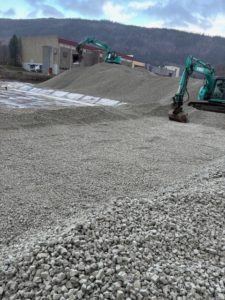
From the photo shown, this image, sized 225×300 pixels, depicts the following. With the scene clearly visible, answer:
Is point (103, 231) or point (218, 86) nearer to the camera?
point (103, 231)

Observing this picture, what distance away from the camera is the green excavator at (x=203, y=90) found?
39.3 feet

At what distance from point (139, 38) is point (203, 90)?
304 feet

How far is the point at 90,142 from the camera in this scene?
25.9ft

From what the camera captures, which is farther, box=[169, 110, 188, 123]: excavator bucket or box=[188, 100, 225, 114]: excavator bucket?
box=[188, 100, 225, 114]: excavator bucket

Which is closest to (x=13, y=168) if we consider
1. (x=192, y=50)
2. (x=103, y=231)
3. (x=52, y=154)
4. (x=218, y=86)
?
(x=52, y=154)

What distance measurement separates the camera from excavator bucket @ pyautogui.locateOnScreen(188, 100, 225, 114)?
12.4 metres

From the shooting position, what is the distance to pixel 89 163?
6156mm

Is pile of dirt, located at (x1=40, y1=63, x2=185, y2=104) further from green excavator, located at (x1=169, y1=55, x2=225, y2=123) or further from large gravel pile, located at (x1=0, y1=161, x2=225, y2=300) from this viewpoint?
large gravel pile, located at (x1=0, y1=161, x2=225, y2=300)

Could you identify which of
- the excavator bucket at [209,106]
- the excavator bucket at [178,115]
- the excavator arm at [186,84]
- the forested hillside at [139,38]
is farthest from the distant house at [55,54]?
the forested hillside at [139,38]

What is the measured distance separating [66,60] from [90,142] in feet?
128

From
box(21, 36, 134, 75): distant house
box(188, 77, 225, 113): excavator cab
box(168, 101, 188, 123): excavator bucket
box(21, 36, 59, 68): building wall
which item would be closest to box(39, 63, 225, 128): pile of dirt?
box(188, 77, 225, 113): excavator cab

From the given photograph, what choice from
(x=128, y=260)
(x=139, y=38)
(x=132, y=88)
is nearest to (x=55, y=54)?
(x=132, y=88)

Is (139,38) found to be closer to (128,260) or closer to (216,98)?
(216,98)

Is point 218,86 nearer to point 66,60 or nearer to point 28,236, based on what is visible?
point 28,236
